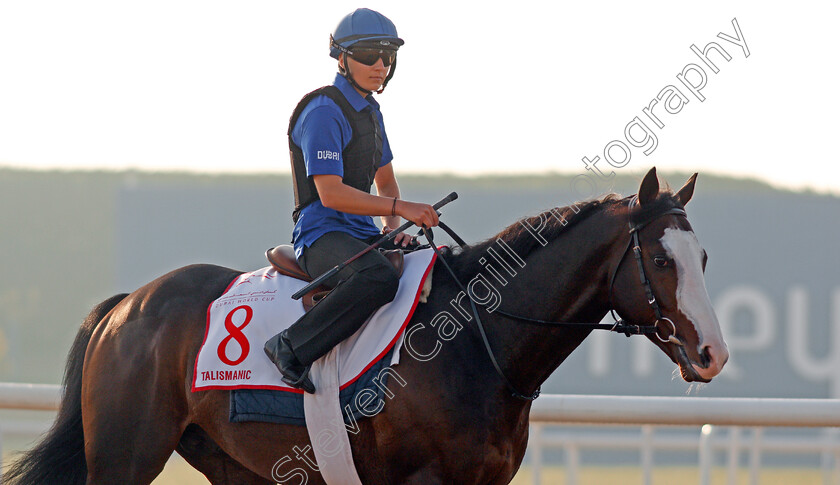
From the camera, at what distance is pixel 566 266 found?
3.65 meters

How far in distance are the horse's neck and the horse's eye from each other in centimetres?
19

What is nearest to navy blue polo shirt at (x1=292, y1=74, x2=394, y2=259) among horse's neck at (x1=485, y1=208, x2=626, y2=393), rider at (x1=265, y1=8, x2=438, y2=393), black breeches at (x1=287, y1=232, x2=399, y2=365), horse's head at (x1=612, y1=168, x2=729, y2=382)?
rider at (x1=265, y1=8, x2=438, y2=393)

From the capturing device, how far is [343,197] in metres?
3.72

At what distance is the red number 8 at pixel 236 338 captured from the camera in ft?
12.9

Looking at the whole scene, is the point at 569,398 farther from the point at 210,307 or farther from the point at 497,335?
the point at 210,307

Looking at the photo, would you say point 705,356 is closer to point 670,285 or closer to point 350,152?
point 670,285

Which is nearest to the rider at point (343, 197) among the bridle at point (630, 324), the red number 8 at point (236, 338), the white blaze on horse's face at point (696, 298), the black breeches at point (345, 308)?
the black breeches at point (345, 308)

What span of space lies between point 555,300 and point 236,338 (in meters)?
1.33

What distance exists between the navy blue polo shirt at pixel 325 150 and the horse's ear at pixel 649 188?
1.17m

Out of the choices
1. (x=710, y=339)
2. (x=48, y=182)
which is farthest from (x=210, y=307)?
(x=48, y=182)

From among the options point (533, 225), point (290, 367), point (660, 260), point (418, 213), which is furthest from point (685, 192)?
point (290, 367)

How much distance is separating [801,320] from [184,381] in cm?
1638

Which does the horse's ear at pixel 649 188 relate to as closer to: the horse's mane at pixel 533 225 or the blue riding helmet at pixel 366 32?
the horse's mane at pixel 533 225

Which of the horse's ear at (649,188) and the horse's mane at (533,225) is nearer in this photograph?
the horse's ear at (649,188)
